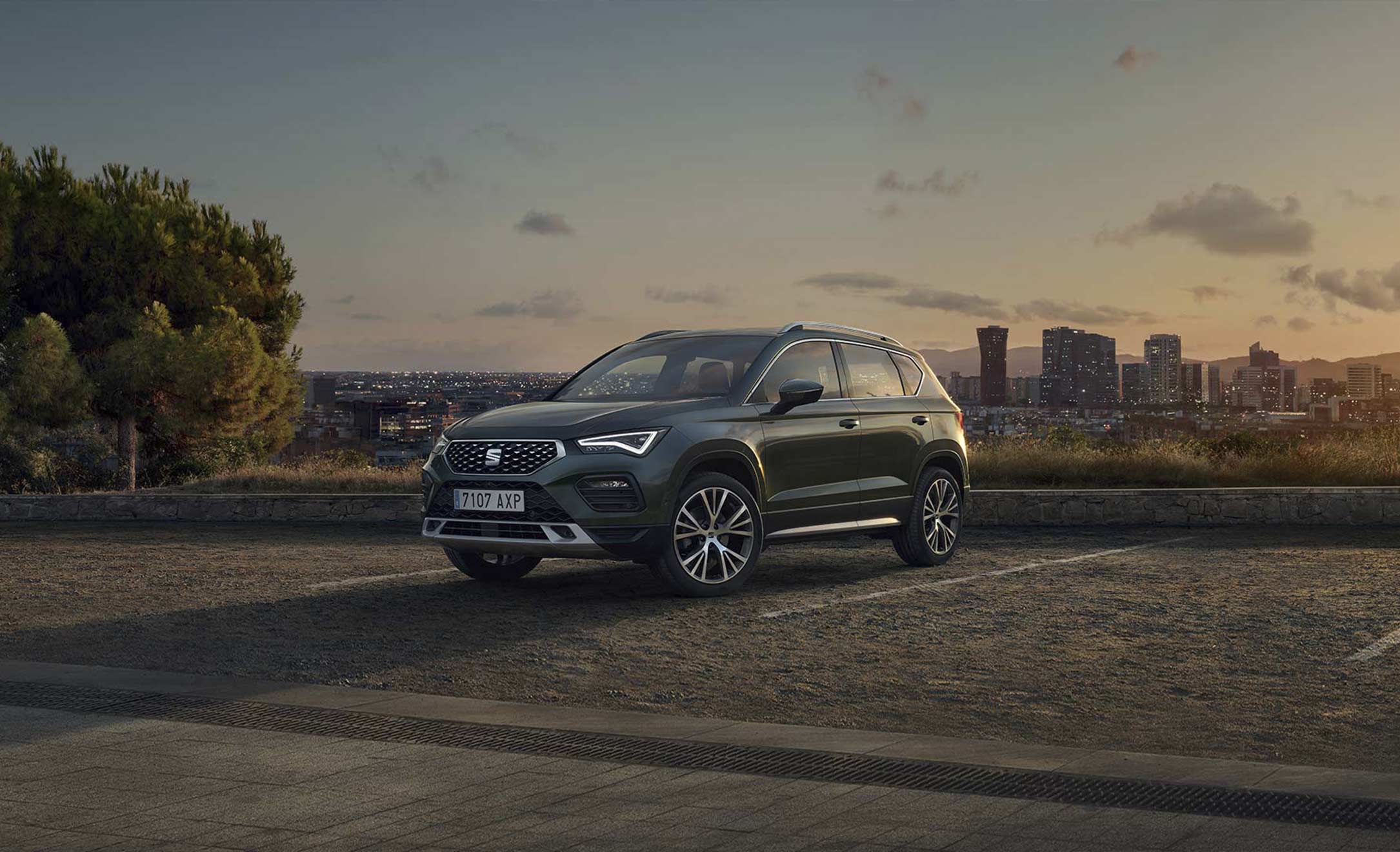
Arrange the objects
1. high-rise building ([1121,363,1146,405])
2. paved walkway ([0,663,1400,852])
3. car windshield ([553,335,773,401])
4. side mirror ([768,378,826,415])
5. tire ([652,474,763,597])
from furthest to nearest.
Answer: high-rise building ([1121,363,1146,405])
car windshield ([553,335,773,401])
side mirror ([768,378,826,415])
tire ([652,474,763,597])
paved walkway ([0,663,1400,852])

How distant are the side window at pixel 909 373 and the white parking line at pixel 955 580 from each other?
5.53 feet

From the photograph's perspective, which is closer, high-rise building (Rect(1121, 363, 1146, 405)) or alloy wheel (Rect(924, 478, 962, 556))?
alloy wheel (Rect(924, 478, 962, 556))

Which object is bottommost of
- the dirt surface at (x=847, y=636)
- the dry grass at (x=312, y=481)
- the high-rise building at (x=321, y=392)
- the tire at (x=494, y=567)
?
the dirt surface at (x=847, y=636)

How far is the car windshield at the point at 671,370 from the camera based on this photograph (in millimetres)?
11273

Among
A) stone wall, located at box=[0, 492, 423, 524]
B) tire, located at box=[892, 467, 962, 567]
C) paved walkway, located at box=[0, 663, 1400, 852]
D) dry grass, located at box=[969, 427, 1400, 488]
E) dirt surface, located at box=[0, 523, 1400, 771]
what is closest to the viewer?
paved walkway, located at box=[0, 663, 1400, 852]

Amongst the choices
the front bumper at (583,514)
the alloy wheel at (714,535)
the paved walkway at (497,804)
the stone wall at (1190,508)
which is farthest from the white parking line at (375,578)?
the stone wall at (1190,508)

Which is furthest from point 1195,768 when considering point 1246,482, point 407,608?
point 1246,482

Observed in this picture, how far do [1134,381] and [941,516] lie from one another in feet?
183

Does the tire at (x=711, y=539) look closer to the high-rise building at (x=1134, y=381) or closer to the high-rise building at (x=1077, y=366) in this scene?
the high-rise building at (x=1134, y=381)

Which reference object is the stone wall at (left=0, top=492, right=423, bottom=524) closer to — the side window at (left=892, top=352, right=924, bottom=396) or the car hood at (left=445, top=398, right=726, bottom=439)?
the side window at (left=892, top=352, right=924, bottom=396)

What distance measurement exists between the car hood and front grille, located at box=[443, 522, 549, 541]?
0.62m

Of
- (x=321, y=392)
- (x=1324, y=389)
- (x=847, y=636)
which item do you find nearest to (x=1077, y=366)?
(x=1324, y=389)

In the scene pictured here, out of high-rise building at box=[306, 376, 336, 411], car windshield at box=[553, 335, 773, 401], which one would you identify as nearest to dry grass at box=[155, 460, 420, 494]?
car windshield at box=[553, 335, 773, 401]

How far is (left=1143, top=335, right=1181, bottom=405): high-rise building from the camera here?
66.7m
